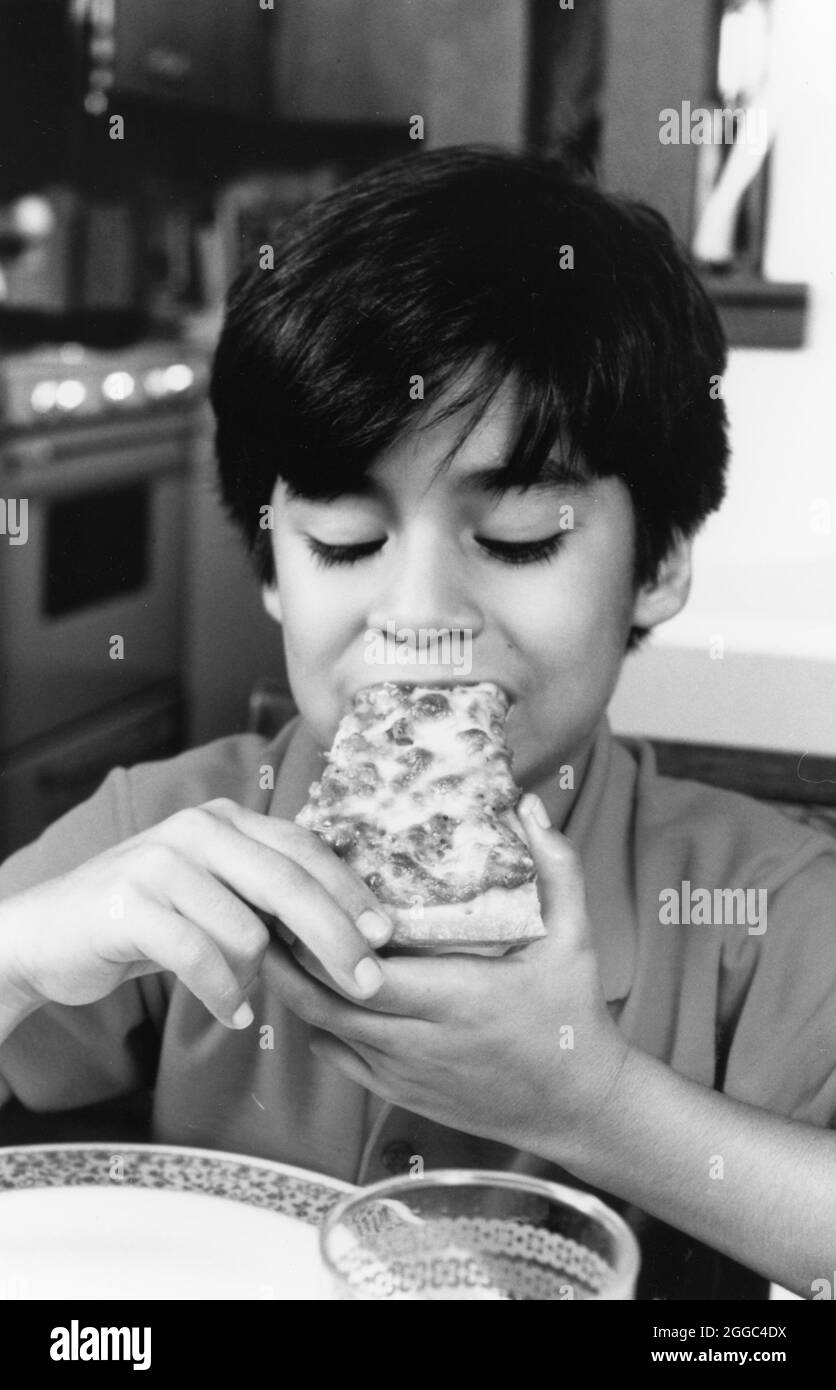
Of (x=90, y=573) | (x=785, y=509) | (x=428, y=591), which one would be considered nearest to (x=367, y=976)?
(x=428, y=591)

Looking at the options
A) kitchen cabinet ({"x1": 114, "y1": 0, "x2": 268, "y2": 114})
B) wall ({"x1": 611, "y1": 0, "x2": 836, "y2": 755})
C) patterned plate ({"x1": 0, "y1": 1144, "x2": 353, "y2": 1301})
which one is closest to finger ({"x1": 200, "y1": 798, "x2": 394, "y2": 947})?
patterned plate ({"x1": 0, "y1": 1144, "x2": 353, "y2": 1301})

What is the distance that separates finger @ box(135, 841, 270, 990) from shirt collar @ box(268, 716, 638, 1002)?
0.89ft

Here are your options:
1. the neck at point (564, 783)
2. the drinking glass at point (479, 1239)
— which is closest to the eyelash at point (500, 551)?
the neck at point (564, 783)

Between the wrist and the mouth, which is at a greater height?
the mouth

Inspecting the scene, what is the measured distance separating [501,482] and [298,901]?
0.28m

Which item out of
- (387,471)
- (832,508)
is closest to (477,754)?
(387,471)

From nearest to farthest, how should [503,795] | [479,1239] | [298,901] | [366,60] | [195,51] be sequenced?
[479,1239], [298,901], [503,795], [195,51], [366,60]

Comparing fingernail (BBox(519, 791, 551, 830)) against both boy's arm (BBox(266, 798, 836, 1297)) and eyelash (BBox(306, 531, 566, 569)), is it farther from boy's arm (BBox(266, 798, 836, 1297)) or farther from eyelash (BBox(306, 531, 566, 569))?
eyelash (BBox(306, 531, 566, 569))

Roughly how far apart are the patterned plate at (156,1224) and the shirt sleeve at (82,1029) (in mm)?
194

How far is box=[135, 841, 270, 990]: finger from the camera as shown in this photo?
0.65 m

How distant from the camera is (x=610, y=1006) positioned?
87cm

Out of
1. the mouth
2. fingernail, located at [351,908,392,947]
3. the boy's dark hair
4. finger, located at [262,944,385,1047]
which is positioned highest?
the boy's dark hair

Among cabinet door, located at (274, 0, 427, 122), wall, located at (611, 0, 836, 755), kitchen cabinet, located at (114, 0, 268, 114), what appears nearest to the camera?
wall, located at (611, 0, 836, 755)

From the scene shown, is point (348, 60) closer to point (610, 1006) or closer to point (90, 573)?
point (90, 573)
